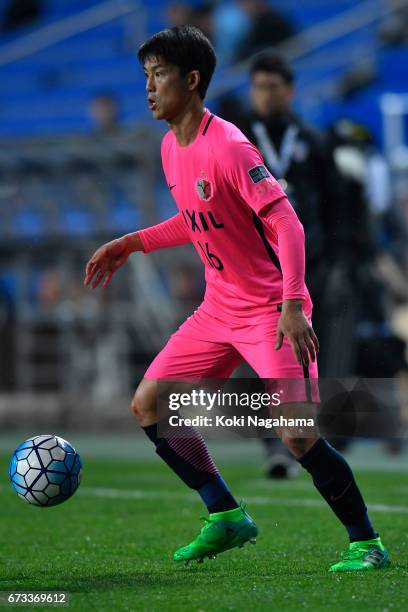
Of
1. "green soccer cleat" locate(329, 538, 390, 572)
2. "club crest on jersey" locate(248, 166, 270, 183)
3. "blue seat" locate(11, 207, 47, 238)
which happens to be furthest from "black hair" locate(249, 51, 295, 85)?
"blue seat" locate(11, 207, 47, 238)

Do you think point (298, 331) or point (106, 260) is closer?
point (298, 331)

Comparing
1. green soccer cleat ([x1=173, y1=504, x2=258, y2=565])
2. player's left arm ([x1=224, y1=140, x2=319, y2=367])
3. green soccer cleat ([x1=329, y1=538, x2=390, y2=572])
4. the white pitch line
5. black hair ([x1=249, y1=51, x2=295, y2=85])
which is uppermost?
black hair ([x1=249, y1=51, x2=295, y2=85])

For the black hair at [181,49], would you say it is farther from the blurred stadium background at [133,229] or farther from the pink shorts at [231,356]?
the blurred stadium background at [133,229]

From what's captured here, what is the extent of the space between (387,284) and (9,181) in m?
5.50

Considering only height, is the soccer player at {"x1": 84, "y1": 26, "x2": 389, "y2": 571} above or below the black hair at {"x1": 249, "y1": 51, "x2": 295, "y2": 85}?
below

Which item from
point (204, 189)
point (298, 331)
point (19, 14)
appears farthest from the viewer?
point (19, 14)

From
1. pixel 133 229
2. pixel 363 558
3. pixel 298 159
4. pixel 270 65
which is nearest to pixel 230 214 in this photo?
pixel 363 558

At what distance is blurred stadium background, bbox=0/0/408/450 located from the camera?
1187 centimetres

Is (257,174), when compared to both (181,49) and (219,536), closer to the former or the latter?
(181,49)

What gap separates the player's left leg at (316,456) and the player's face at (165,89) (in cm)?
102

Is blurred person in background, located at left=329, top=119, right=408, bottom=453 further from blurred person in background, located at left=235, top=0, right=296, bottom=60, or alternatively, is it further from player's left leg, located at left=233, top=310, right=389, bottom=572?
blurred person in background, located at left=235, top=0, right=296, bottom=60

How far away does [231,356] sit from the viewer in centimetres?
505

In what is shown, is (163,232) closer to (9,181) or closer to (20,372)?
(20,372)

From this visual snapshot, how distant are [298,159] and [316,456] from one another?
3544 mm
